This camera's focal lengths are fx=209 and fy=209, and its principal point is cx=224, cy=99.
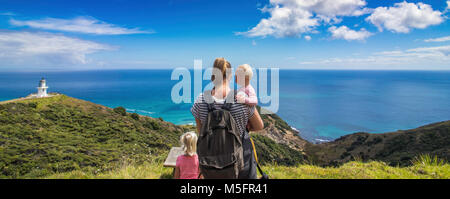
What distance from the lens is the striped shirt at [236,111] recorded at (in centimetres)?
223

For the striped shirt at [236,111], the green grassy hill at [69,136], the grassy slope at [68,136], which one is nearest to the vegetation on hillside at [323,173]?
the striped shirt at [236,111]

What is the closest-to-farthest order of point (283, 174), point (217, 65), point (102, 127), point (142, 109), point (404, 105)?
point (217, 65), point (283, 174), point (102, 127), point (142, 109), point (404, 105)

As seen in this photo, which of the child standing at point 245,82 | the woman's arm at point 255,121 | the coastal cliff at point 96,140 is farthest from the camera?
the coastal cliff at point 96,140

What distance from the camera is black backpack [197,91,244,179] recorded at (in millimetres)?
2154

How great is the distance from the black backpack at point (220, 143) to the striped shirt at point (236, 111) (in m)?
0.05

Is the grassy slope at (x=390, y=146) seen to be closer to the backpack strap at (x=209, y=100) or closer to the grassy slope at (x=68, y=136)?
the grassy slope at (x=68, y=136)

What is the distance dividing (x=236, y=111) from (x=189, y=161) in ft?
3.21

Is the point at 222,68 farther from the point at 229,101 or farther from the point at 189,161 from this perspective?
the point at 189,161

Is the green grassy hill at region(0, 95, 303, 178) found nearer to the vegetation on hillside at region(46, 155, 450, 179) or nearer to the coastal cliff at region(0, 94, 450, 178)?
the coastal cliff at region(0, 94, 450, 178)

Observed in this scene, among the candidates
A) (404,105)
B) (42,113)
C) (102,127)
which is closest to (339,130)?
(404,105)

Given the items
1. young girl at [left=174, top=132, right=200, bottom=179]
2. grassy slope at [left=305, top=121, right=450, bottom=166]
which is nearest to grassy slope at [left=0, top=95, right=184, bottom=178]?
young girl at [left=174, top=132, right=200, bottom=179]

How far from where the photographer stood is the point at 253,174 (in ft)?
8.09
